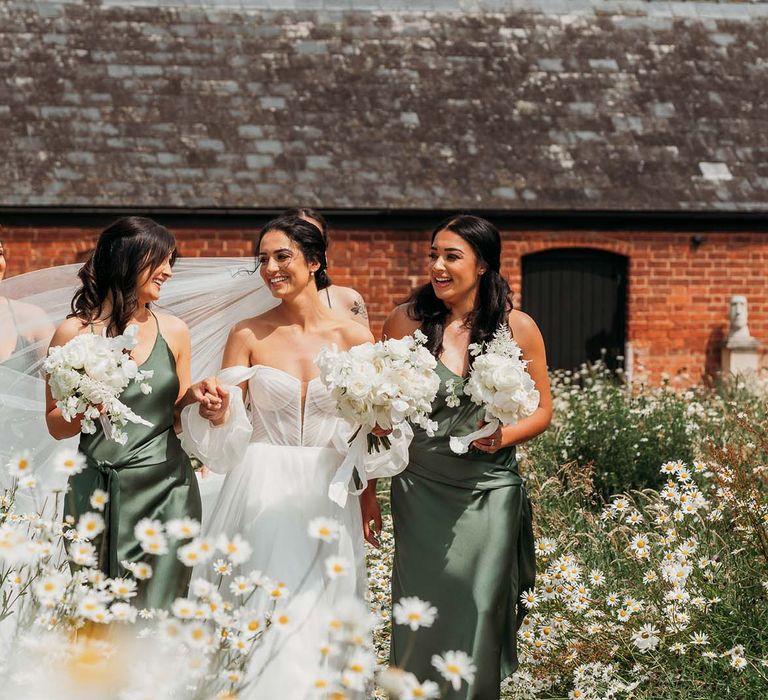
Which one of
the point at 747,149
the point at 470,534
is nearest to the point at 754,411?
the point at 470,534

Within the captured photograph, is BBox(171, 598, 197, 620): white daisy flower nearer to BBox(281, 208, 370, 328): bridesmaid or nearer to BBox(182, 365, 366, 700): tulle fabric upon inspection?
BBox(182, 365, 366, 700): tulle fabric

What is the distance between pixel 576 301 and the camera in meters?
14.2

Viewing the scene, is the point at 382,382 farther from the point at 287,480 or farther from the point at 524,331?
the point at 524,331

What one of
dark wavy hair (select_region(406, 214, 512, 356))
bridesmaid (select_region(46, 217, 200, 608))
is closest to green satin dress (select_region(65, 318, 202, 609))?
bridesmaid (select_region(46, 217, 200, 608))

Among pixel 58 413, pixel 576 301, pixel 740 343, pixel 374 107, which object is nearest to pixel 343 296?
pixel 58 413

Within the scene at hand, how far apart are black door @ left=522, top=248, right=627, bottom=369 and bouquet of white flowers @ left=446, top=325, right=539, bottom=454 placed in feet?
32.5

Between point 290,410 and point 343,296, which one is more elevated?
point 343,296

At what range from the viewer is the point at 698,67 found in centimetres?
1513

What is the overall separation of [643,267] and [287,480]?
10.3m

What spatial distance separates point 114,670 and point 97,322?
2187 millimetres

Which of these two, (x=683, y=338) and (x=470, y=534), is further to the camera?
(x=683, y=338)

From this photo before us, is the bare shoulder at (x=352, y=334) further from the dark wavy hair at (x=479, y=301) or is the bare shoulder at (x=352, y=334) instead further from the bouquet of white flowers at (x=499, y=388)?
the bouquet of white flowers at (x=499, y=388)

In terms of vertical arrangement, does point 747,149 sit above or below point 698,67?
below

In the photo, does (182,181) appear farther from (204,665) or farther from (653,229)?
(204,665)
